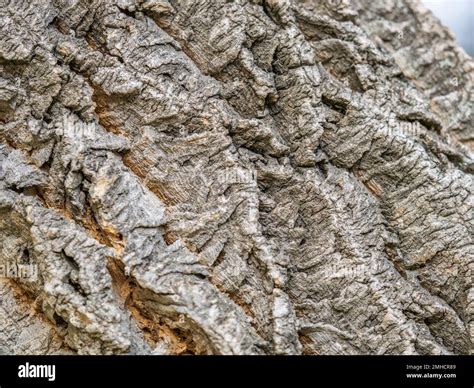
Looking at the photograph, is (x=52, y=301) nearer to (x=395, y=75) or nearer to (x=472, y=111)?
(x=395, y=75)

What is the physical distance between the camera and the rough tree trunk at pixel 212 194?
25.8ft

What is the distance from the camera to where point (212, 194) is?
8.57m

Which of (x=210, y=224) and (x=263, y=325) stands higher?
(x=210, y=224)

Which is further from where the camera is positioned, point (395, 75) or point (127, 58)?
point (395, 75)

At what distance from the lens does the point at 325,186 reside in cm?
917

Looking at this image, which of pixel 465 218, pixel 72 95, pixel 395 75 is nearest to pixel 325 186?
pixel 465 218

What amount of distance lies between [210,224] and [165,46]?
131 inches

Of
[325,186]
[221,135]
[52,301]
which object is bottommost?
[52,301]

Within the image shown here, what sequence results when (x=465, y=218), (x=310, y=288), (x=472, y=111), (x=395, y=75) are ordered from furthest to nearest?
(x=472, y=111)
(x=395, y=75)
(x=465, y=218)
(x=310, y=288)

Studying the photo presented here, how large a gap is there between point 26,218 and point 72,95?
222cm

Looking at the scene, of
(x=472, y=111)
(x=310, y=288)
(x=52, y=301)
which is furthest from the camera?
(x=472, y=111)

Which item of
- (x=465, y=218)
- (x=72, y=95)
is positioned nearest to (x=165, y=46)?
(x=72, y=95)

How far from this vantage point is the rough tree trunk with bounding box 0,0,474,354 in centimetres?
787

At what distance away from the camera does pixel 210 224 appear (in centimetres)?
834
